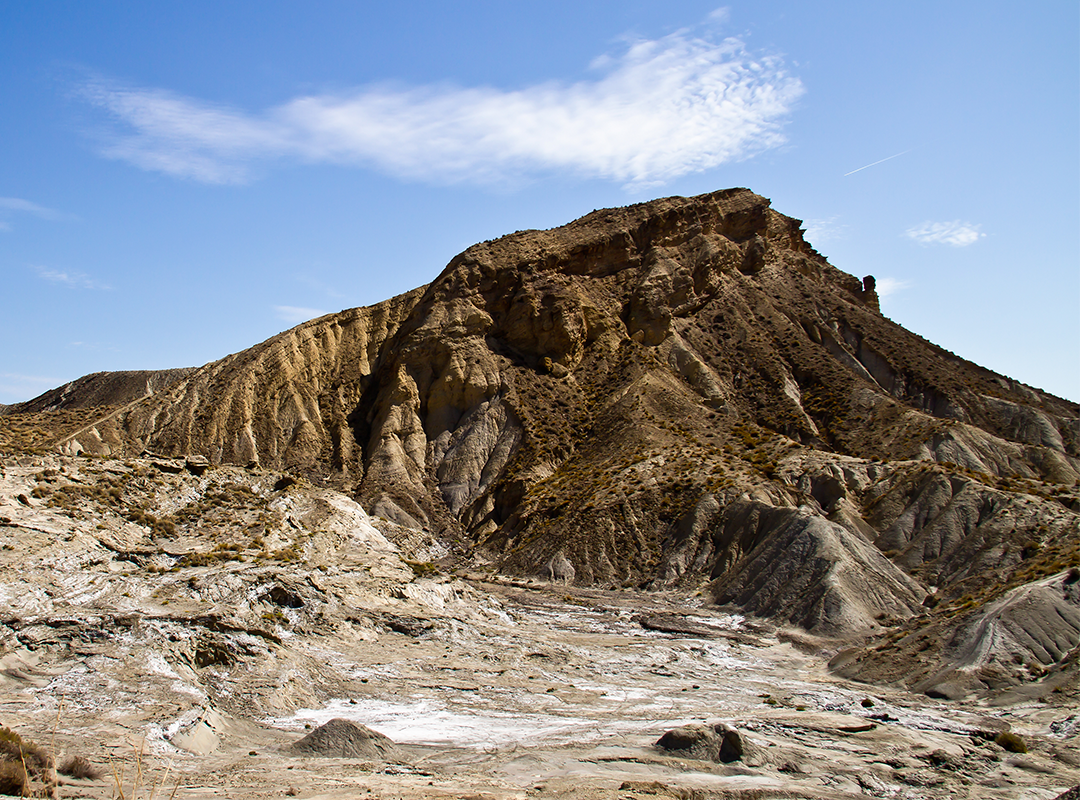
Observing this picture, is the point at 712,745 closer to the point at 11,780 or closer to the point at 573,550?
the point at 11,780

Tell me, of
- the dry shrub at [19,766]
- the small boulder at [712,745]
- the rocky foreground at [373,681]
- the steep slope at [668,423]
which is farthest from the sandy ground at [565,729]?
the steep slope at [668,423]

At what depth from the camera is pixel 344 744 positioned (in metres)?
18.1

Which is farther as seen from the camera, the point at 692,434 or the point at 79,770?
the point at 692,434

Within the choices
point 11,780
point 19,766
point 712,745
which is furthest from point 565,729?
point 11,780

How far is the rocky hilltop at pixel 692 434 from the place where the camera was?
126 ft

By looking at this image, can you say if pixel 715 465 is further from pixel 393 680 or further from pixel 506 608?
pixel 393 680

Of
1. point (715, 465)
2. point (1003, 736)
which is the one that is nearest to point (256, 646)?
point (1003, 736)

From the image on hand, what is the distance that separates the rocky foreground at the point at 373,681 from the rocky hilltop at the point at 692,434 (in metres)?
5.09

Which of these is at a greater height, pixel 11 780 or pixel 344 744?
pixel 11 780

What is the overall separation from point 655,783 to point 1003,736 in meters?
10.3

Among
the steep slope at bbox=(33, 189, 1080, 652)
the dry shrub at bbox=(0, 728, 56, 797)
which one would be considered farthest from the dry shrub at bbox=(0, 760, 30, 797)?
the steep slope at bbox=(33, 189, 1080, 652)

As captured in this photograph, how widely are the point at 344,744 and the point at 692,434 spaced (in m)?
41.2

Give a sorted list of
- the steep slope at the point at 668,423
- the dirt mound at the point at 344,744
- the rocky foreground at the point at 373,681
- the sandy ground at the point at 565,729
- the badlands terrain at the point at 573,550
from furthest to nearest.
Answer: the steep slope at the point at 668,423, the badlands terrain at the point at 573,550, the dirt mound at the point at 344,744, the rocky foreground at the point at 373,681, the sandy ground at the point at 565,729

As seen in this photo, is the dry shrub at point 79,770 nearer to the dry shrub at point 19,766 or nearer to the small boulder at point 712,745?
the dry shrub at point 19,766
